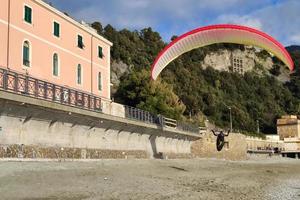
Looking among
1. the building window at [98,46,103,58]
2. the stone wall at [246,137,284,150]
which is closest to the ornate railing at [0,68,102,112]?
the building window at [98,46,103,58]

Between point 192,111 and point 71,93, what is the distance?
2766 inches

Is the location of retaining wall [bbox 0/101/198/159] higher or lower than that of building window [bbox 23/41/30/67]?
lower

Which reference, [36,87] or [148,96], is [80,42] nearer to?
[36,87]

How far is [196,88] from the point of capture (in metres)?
108

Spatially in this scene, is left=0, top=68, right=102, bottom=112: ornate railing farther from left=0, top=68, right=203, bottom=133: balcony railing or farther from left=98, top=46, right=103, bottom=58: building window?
left=98, top=46, right=103, bottom=58: building window

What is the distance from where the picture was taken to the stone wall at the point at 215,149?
5581 cm

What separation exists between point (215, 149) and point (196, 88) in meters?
52.3

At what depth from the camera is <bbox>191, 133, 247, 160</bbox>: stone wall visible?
183ft

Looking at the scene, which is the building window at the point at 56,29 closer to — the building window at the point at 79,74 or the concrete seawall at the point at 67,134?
the building window at the point at 79,74

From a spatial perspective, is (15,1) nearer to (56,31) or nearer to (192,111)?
(56,31)

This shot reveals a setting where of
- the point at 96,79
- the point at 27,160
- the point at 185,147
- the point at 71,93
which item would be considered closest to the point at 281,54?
the point at 71,93

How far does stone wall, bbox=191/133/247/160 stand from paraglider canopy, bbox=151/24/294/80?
90.5 feet

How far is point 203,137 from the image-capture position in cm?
5653

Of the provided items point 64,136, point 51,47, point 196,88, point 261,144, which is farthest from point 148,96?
point 196,88
